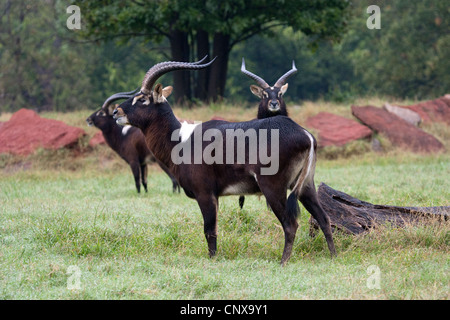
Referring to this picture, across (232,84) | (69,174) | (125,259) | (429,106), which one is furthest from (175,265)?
(232,84)

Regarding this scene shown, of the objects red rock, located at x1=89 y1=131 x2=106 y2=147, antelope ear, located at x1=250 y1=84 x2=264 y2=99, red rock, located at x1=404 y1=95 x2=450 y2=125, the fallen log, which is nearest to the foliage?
red rock, located at x1=404 y1=95 x2=450 y2=125

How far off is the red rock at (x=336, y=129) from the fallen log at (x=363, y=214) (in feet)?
27.3

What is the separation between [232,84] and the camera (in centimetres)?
3453

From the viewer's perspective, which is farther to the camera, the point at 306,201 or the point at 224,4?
the point at 224,4

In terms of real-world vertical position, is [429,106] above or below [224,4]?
below

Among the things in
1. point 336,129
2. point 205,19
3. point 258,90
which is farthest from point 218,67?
point 258,90

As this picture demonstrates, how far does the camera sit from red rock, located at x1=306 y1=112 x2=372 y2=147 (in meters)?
14.7

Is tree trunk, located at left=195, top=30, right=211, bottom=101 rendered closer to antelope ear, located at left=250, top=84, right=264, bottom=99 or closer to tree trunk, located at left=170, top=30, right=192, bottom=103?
tree trunk, located at left=170, top=30, right=192, bottom=103

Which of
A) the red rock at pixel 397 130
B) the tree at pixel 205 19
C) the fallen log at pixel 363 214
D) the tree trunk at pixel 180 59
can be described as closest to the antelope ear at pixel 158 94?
the fallen log at pixel 363 214

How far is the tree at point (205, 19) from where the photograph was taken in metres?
16.1

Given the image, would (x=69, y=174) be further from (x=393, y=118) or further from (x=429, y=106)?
(x=429, y=106)

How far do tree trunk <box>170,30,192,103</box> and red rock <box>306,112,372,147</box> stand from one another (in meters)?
4.54

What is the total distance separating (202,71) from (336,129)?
5667 mm

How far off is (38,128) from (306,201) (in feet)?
35.1
